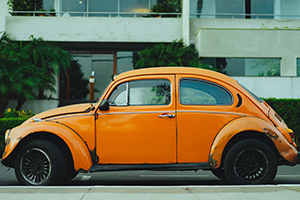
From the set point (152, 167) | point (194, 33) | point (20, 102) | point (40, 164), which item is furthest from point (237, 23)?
point (40, 164)

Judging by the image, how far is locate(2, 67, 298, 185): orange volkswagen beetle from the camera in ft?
19.2

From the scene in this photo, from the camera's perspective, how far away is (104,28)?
795 inches

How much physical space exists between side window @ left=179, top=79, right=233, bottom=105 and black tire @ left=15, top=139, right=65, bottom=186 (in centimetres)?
209

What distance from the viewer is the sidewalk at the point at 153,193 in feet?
14.8

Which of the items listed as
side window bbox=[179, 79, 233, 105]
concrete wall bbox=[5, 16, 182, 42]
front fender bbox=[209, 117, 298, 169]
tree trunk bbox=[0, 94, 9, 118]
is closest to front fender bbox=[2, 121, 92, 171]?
side window bbox=[179, 79, 233, 105]

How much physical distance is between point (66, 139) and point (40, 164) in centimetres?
55

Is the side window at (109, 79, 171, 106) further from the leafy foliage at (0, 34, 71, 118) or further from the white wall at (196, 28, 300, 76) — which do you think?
the white wall at (196, 28, 300, 76)

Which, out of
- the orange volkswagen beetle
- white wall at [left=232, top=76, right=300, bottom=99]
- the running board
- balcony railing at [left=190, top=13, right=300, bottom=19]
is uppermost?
balcony railing at [left=190, top=13, right=300, bottom=19]

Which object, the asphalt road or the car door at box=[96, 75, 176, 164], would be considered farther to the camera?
the asphalt road

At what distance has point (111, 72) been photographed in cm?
2209

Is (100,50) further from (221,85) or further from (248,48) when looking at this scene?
(221,85)

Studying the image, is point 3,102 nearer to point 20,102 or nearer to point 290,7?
point 20,102

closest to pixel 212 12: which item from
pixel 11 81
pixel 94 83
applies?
pixel 94 83

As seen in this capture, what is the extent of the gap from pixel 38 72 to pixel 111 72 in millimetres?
5335
